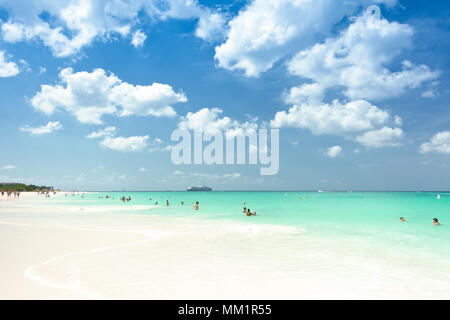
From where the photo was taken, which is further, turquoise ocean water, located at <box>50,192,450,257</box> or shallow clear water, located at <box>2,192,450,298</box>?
turquoise ocean water, located at <box>50,192,450,257</box>

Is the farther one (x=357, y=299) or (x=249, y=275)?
(x=249, y=275)

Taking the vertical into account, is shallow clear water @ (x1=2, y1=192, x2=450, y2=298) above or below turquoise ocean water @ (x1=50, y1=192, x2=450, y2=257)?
above

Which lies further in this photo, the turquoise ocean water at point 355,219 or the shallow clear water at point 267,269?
the turquoise ocean water at point 355,219

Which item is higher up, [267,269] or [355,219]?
[267,269]

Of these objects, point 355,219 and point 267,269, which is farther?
point 355,219

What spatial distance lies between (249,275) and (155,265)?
A: 3446 mm

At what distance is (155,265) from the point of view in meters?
9.52

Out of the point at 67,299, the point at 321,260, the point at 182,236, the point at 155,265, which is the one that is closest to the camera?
the point at 67,299

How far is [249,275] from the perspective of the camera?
8.61m

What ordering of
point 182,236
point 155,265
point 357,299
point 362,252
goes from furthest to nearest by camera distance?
point 182,236 → point 362,252 → point 155,265 → point 357,299

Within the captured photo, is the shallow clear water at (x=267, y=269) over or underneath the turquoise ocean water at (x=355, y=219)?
over
